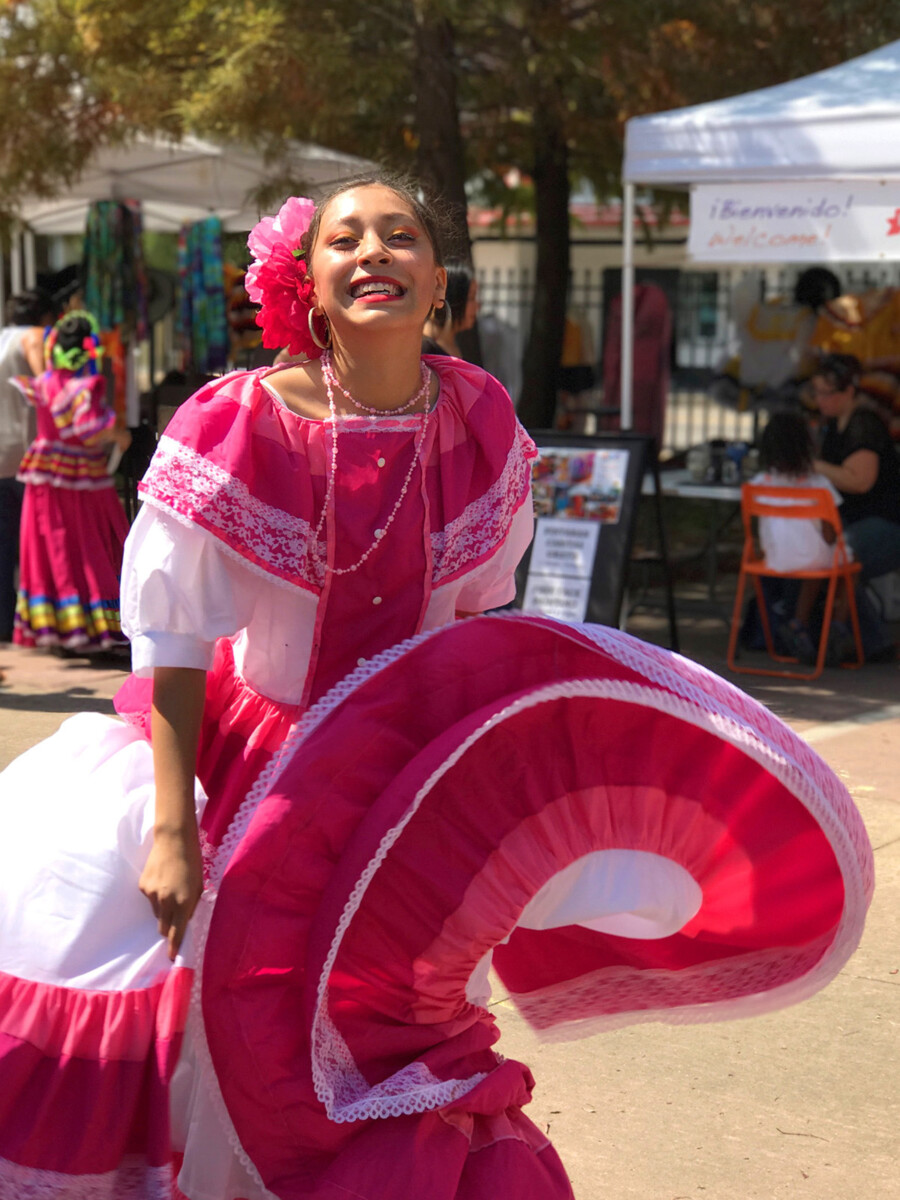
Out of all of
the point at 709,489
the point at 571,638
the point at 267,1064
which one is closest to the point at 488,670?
the point at 571,638

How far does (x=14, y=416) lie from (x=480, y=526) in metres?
6.00

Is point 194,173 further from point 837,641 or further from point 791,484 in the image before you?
point 837,641

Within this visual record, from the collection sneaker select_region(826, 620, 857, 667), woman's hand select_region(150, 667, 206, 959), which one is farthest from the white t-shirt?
woman's hand select_region(150, 667, 206, 959)

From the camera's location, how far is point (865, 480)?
7.70m

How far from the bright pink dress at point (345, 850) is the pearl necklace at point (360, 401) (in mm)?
24

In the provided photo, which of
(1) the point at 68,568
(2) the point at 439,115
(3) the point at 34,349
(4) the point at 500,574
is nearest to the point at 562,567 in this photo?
(1) the point at 68,568

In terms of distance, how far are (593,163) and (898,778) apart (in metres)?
7.99

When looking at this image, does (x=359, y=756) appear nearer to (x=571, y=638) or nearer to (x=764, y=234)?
(x=571, y=638)

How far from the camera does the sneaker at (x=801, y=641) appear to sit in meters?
7.58

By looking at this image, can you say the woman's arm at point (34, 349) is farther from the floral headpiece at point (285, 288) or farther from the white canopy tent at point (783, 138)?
the floral headpiece at point (285, 288)

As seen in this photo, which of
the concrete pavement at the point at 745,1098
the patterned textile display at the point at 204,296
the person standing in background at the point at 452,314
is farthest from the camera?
the patterned textile display at the point at 204,296

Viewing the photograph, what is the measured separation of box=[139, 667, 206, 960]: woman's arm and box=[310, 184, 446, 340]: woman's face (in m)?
0.58

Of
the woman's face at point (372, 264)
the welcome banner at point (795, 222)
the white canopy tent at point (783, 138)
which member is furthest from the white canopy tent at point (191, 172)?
the woman's face at point (372, 264)

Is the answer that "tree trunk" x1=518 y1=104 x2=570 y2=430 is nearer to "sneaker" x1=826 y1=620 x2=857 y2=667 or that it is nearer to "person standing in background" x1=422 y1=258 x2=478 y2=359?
"sneaker" x1=826 y1=620 x2=857 y2=667
